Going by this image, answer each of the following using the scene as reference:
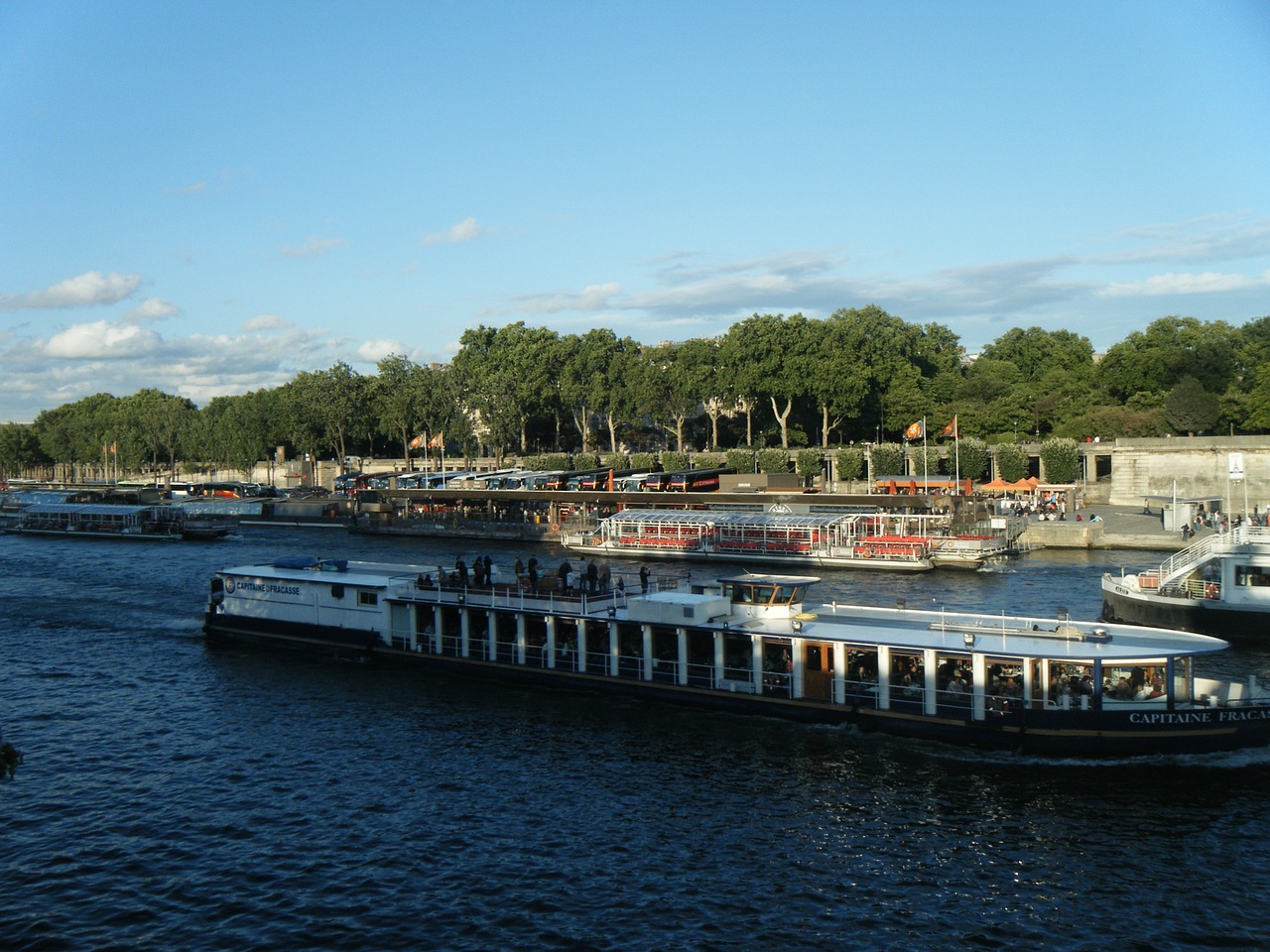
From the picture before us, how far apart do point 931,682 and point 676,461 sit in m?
106

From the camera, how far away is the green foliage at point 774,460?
126 m

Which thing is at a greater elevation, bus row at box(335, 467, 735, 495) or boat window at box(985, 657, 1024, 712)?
bus row at box(335, 467, 735, 495)

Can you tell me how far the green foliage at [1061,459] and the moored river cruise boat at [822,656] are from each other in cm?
7668

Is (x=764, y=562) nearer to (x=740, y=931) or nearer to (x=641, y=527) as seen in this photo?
(x=641, y=527)

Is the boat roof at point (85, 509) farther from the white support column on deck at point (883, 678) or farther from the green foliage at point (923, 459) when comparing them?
the white support column on deck at point (883, 678)

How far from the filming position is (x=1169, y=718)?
1113 inches

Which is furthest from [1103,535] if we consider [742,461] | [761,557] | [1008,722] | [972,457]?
[742,461]

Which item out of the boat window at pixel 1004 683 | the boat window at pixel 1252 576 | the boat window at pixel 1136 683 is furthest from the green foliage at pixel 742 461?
the boat window at pixel 1136 683

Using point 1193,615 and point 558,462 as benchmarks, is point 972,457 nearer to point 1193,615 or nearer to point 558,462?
point 558,462

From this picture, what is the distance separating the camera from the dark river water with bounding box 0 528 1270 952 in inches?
849

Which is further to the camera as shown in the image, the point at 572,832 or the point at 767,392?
the point at 767,392

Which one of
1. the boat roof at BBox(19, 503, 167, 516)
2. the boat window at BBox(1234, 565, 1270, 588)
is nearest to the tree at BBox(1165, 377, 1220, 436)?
the boat window at BBox(1234, 565, 1270, 588)

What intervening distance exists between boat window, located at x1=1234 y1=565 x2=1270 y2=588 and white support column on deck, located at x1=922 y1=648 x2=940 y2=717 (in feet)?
71.9

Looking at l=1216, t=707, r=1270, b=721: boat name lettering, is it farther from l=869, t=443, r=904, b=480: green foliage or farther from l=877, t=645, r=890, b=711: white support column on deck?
l=869, t=443, r=904, b=480: green foliage
